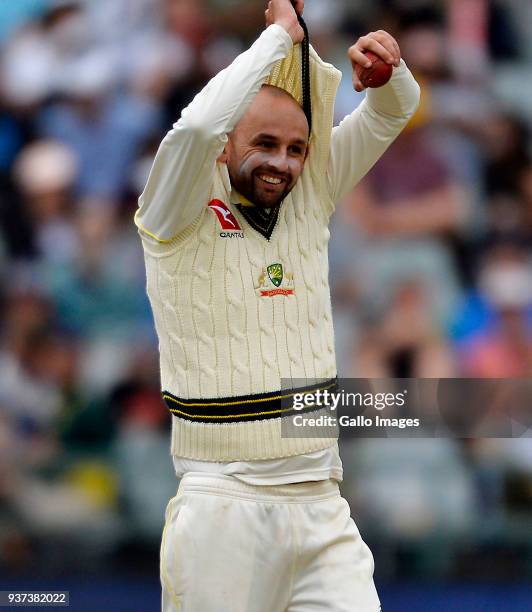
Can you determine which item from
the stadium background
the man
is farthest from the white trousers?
the stadium background

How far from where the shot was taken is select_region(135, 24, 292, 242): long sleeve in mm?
3172

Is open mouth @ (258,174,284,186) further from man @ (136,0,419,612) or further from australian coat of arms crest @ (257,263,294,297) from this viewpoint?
australian coat of arms crest @ (257,263,294,297)

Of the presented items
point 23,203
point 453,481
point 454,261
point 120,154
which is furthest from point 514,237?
point 23,203

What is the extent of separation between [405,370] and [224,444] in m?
2.70

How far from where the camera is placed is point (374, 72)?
3398 millimetres

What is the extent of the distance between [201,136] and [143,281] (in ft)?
9.85

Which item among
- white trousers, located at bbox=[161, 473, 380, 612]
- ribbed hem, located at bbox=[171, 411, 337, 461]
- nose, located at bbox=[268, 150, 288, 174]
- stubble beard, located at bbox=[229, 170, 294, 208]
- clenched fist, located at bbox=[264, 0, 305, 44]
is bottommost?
white trousers, located at bbox=[161, 473, 380, 612]

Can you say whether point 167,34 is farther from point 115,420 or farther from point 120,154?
point 115,420

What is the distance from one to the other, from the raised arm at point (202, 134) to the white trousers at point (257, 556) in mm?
750

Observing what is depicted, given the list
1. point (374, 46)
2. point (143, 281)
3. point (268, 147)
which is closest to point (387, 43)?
point (374, 46)

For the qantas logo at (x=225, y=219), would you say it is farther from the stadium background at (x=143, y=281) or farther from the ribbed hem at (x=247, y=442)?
the stadium background at (x=143, y=281)

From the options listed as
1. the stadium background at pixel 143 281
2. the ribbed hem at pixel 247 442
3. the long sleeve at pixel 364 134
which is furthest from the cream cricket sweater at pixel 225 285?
the stadium background at pixel 143 281

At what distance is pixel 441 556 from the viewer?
5.68 m

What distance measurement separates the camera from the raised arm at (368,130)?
11.8 feet
